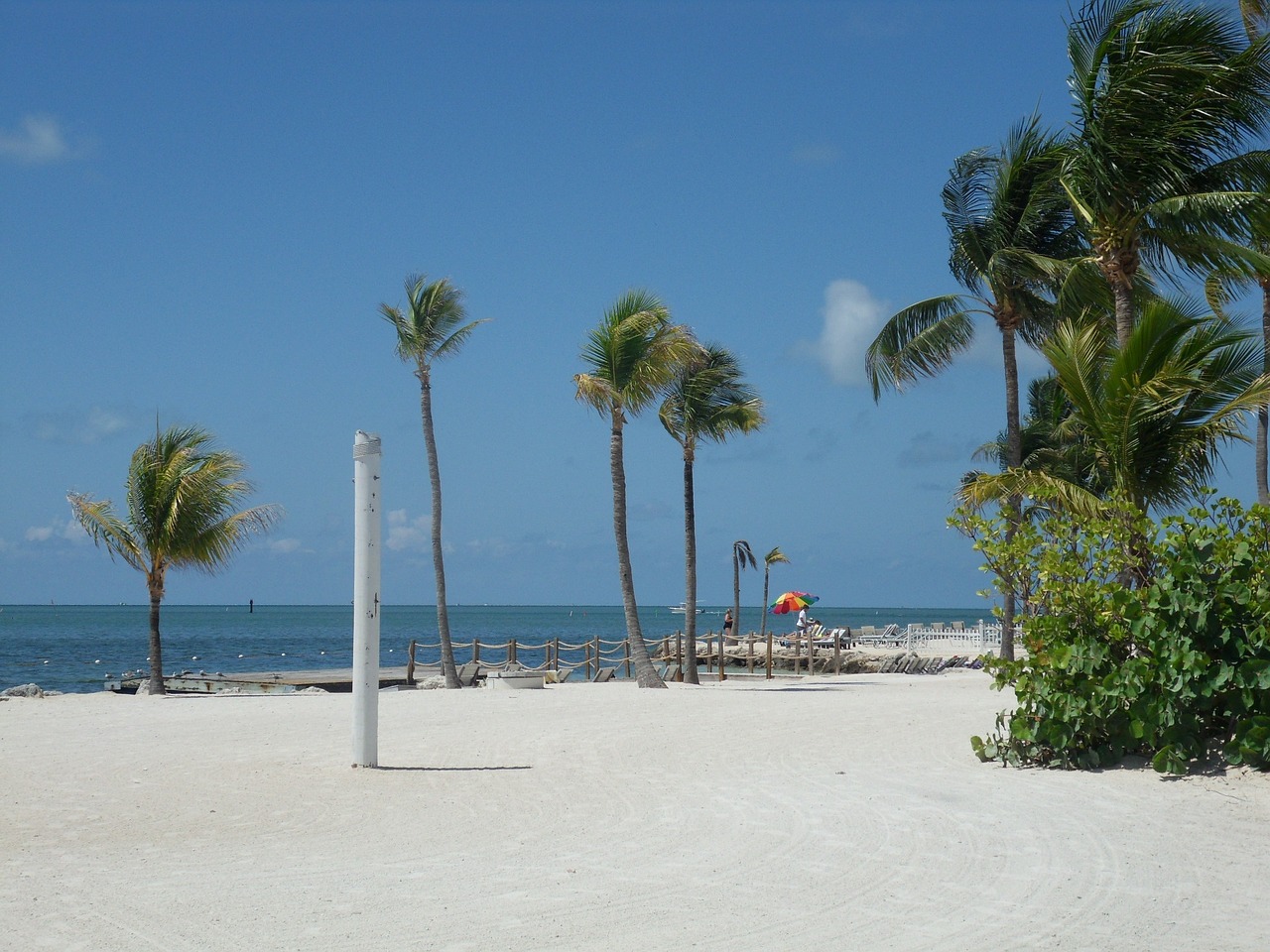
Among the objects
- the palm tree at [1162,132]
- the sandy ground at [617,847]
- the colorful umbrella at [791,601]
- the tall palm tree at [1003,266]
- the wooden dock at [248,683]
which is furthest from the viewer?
the colorful umbrella at [791,601]

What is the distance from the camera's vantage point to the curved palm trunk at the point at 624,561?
2125 cm

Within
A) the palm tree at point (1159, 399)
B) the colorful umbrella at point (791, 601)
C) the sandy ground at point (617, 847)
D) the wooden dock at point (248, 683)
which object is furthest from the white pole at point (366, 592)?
the colorful umbrella at point (791, 601)

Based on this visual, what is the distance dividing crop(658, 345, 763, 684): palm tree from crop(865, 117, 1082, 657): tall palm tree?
3743mm

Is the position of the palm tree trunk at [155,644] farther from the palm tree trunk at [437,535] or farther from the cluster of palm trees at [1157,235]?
the cluster of palm trees at [1157,235]

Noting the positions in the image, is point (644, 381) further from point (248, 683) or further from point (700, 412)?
point (248, 683)

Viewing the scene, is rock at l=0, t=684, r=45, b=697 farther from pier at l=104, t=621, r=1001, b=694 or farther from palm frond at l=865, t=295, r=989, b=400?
palm frond at l=865, t=295, r=989, b=400

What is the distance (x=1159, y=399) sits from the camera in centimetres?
1020

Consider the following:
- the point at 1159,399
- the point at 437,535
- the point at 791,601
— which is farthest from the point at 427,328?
the point at 791,601

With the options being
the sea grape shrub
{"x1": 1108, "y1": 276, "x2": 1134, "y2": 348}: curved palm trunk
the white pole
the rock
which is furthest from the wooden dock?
the sea grape shrub

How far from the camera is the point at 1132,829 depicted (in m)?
6.89

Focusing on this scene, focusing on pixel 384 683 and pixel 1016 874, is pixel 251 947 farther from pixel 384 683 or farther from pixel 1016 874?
pixel 384 683

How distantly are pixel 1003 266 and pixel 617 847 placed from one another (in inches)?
607

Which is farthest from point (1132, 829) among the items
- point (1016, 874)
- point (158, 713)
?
point (158, 713)

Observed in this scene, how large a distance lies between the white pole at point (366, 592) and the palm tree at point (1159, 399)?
244 inches
